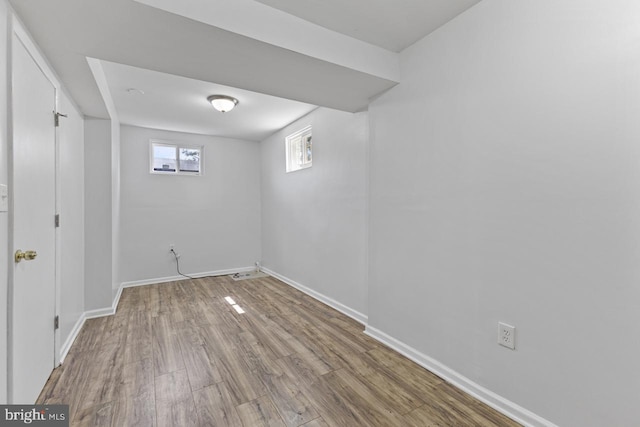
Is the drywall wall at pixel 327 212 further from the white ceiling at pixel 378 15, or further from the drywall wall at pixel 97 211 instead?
the drywall wall at pixel 97 211

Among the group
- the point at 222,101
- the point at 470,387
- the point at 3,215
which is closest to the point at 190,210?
the point at 222,101

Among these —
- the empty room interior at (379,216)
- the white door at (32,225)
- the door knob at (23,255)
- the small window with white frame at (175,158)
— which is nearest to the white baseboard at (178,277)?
the empty room interior at (379,216)

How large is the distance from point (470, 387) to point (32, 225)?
279 centimetres

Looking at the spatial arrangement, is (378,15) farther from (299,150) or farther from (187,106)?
(187,106)

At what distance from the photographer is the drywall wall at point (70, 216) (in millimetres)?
2215

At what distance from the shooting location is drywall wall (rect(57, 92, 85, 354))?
7.27 ft

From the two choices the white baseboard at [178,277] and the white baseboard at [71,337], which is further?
the white baseboard at [178,277]

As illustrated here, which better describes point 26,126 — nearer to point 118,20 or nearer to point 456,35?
point 118,20

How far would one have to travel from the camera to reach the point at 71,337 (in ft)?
8.11

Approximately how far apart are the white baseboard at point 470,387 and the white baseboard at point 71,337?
2553mm

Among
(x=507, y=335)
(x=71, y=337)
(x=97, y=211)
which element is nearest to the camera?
(x=507, y=335)

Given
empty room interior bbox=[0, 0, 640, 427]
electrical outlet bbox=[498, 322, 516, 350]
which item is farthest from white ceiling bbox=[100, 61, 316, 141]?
electrical outlet bbox=[498, 322, 516, 350]

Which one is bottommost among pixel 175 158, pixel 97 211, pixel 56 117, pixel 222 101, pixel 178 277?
pixel 178 277

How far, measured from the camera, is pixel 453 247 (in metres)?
1.92
